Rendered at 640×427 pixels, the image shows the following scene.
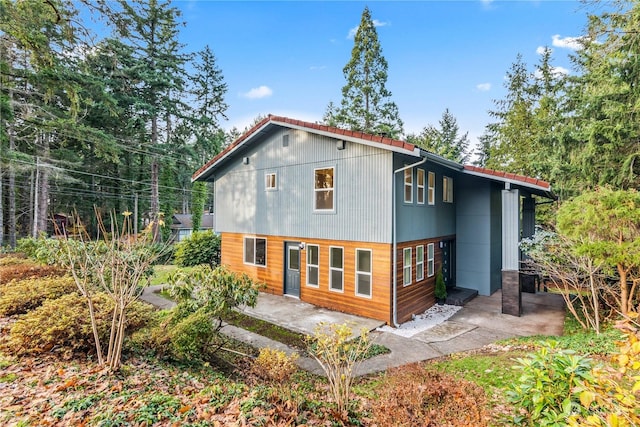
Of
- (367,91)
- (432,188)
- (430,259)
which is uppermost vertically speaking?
(367,91)

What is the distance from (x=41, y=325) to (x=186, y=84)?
81.5 ft

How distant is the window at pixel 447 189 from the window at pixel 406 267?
11.1ft

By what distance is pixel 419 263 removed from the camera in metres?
10.6

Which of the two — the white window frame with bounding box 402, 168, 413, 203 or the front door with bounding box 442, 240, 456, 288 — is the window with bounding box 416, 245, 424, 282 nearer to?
the white window frame with bounding box 402, 168, 413, 203

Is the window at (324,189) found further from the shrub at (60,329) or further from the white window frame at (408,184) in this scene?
the shrub at (60,329)

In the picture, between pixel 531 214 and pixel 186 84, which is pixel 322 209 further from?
pixel 186 84

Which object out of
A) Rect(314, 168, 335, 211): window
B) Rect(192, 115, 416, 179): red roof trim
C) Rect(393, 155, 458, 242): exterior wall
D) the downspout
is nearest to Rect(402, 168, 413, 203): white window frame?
Rect(393, 155, 458, 242): exterior wall

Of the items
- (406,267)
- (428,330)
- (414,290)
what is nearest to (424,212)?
(406,267)

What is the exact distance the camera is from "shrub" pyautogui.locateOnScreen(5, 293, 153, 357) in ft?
15.4

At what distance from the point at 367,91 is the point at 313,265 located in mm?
16512

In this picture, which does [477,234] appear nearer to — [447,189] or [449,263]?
[449,263]

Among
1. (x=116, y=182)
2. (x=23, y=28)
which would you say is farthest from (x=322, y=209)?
(x=116, y=182)

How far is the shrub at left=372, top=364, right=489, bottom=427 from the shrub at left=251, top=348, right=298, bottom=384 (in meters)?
1.95

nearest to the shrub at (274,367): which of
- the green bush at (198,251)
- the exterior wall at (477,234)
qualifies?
the exterior wall at (477,234)
